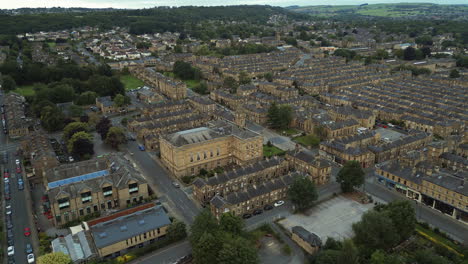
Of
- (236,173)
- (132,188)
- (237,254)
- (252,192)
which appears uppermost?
(237,254)

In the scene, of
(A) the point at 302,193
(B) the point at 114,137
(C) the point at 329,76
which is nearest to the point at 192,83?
(C) the point at 329,76

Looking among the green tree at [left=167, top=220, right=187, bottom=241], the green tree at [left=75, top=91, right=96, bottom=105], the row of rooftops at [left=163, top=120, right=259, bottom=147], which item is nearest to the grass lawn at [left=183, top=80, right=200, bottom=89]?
the green tree at [left=75, top=91, right=96, bottom=105]

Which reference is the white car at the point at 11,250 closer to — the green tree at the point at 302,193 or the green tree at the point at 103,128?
the green tree at the point at 103,128

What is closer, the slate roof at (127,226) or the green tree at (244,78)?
the slate roof at (127,226)

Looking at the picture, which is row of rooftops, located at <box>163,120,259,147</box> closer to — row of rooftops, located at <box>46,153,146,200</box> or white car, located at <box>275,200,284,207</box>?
row of rooftops, located at <box>46,153,146,200</box>

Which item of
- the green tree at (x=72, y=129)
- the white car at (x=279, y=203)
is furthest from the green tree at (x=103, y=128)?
the white car at (x=279, y=203)

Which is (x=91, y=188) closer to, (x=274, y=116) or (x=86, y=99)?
(x=274, y=116)
